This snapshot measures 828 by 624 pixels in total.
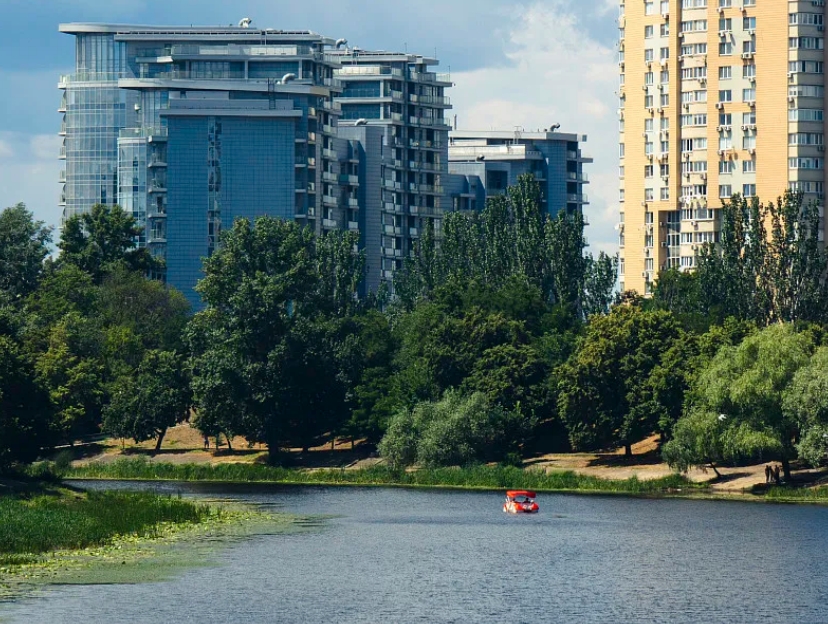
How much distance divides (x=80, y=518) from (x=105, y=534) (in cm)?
262

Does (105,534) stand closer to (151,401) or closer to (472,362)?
(472,362)

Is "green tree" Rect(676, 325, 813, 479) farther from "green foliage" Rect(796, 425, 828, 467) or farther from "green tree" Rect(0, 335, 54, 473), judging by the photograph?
"green tree" Rect(0, 335, 54, 473)

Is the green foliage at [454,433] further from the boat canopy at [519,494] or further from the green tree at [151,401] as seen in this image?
the boat canopy at [519,494]

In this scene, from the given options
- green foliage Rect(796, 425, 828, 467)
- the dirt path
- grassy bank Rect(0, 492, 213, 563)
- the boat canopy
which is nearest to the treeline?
the dirt path

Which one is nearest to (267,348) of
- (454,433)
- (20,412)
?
(454,433)

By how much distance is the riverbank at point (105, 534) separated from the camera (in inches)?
3484

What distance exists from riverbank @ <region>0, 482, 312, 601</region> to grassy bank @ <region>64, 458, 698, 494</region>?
3407 centimetres

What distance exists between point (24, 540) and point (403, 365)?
96.0m

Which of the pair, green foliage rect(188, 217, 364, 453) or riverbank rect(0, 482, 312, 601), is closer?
riverbank rect(0, 482, 312, 601)

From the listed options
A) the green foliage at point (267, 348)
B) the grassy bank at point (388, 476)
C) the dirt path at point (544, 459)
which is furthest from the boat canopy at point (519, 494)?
the green foliage at point (267, 348)

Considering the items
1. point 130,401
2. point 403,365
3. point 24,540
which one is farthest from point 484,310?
point 24,540

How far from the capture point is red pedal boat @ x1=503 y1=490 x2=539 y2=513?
13112 centimetres

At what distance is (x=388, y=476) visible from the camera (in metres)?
168

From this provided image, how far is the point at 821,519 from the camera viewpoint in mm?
121688
